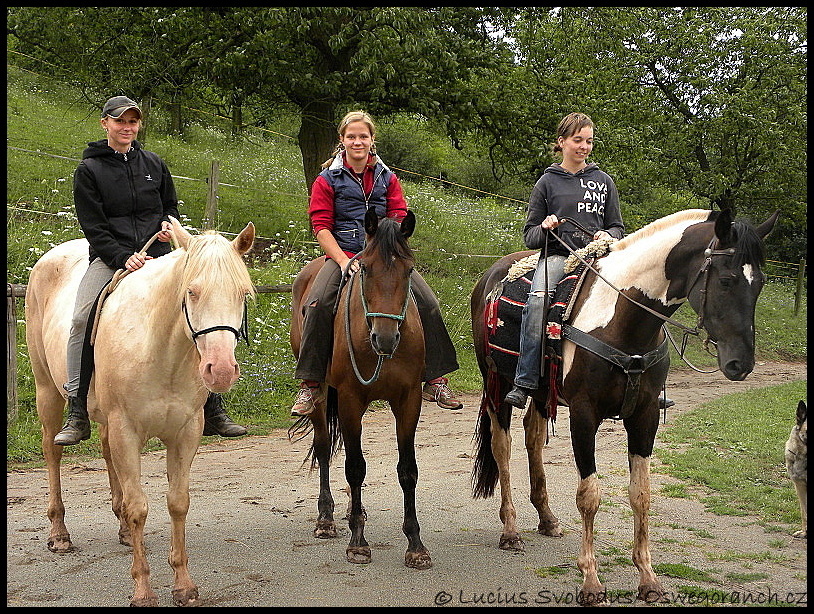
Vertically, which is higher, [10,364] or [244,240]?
[244,240]

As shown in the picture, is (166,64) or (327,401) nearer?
(327,401)

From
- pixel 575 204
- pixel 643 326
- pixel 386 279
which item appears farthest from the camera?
pixel 575 204

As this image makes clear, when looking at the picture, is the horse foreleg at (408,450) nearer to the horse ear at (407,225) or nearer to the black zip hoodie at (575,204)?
the horse ear at (407,225)

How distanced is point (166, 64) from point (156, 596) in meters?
12.4

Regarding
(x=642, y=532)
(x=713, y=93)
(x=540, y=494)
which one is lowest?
(x=540, y=494)

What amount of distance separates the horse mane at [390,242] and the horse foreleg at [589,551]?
179 centimetres

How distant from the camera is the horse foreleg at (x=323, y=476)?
5.90 m

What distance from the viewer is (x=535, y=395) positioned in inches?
217

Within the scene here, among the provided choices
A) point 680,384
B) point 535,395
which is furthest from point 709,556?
point 680,384

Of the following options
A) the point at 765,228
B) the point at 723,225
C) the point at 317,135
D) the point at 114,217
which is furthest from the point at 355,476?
the point at 317,135

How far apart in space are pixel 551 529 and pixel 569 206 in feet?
7.77

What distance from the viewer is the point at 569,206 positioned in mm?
5789

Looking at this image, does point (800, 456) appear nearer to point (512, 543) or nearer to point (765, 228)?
point (765, 228)

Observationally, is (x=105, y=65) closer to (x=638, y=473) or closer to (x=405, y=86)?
(x=405, y=86)
